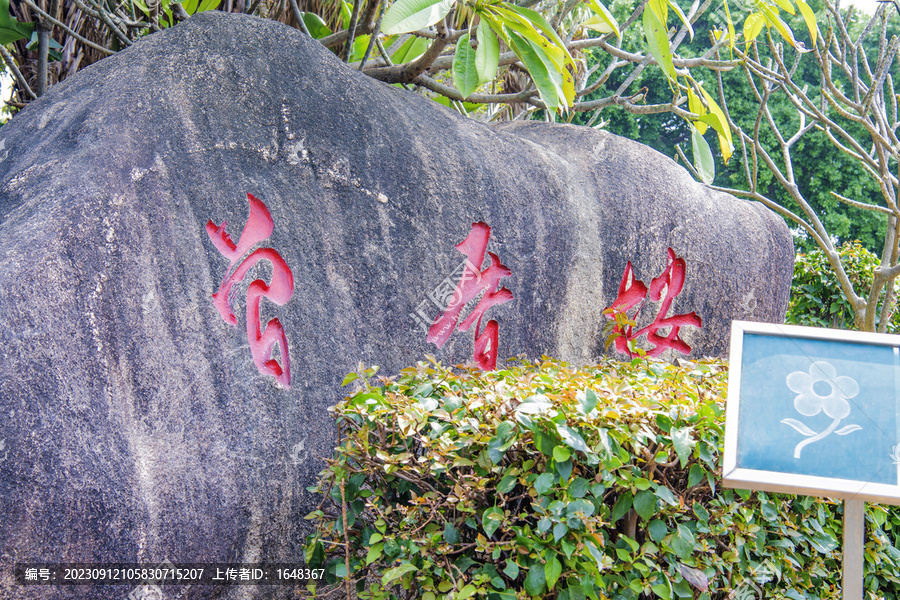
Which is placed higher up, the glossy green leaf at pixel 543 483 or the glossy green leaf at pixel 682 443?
the glossy green leaf at pixel 682 443

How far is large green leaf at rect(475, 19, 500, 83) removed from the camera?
8.45 ft

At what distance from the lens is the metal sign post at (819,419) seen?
4.68ft

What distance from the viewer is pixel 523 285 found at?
3230 millimetres

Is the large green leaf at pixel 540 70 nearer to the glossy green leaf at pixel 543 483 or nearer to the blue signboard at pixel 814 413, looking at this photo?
the blue signboard at pixel 814 413

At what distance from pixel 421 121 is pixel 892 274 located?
260cm

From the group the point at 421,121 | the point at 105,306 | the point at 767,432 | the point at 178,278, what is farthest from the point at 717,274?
the point at 105,306

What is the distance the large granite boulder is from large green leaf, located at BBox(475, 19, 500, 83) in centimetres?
55

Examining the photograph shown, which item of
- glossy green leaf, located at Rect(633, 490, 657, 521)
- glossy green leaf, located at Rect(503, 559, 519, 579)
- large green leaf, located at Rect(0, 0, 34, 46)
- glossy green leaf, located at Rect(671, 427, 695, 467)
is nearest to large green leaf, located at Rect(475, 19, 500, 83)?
glossy green leaf, located at Rect(671, 427, 695, 467)

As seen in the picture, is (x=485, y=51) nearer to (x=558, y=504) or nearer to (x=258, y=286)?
(x=258, y=286)

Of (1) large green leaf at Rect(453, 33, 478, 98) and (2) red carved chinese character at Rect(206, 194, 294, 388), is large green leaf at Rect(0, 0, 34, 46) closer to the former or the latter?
(2) red carved chinese character at Rect(206, 194, 294, 388)

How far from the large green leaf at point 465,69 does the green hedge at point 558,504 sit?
135 centimetres

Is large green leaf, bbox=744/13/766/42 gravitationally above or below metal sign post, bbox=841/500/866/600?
above

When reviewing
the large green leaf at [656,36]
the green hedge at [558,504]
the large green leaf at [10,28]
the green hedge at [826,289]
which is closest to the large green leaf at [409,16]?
the large green leaf at [656,36]

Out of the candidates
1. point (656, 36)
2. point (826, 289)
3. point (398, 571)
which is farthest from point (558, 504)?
point (826, 289)
